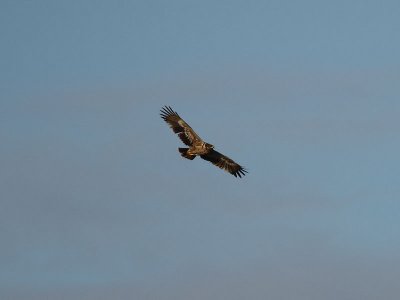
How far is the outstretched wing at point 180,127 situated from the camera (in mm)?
102688

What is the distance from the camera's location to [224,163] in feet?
346

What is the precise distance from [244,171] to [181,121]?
19.8 ft

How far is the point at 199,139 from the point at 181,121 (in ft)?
8.14

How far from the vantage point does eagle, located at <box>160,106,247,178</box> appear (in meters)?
102

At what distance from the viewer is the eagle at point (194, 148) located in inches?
4028

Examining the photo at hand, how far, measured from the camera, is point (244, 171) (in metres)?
106

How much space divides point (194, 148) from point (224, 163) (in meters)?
4.04

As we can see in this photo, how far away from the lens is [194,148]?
336 feet

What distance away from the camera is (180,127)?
104 meters

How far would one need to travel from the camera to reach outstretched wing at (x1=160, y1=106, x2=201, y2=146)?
4043 inches

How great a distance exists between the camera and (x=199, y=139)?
336ft

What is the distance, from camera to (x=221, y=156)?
10500 cm

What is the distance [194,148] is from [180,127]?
2336 millimetres

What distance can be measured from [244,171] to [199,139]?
5.26 metres
